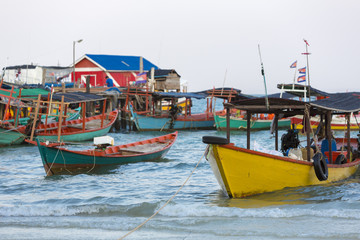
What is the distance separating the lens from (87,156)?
1447 centimetres

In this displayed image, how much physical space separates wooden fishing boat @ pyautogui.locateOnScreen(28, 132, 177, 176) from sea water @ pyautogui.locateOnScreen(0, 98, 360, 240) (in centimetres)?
35

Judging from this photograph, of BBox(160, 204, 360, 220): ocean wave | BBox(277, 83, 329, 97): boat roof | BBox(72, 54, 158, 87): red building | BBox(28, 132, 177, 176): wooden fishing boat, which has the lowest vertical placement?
BBox(160, 204, 360, 220): ocean wave

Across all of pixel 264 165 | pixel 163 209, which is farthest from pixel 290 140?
pixel 163 209

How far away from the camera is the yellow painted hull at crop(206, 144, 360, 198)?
9.47 m

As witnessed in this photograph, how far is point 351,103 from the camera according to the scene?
41.1 ft

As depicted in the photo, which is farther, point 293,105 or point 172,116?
point 172,116

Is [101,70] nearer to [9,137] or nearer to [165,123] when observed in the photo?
[165,123]

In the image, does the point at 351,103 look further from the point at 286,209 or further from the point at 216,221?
the point at 216,221

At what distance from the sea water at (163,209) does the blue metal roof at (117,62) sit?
34887 millimetres

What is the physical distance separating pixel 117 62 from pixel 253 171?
4224cm

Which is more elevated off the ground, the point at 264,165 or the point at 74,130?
the point at 264,165

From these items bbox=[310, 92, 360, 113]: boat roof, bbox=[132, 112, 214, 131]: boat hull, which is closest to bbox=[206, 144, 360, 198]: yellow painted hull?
bbox=[310, 92, 360, 113]: boat roof

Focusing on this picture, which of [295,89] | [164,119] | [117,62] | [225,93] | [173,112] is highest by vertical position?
[117,62]

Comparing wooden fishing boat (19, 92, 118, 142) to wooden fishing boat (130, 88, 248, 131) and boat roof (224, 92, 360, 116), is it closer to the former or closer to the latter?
wooden fishing boat (130, 88, 248, 131)
